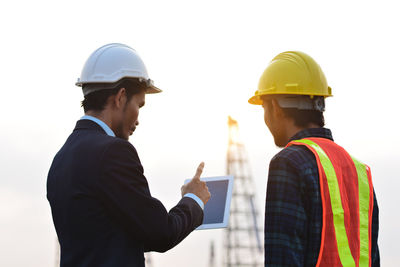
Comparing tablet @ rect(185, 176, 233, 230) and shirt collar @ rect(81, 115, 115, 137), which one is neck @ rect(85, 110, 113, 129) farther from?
tablet @ rect(185, 176, 233, 230)

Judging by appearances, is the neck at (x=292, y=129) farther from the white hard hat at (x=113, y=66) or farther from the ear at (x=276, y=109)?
the white hard hat at (x=113, y=66)

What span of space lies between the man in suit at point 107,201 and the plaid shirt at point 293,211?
0.60m

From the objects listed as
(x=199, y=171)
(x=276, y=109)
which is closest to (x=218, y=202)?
(x=199, y=171)

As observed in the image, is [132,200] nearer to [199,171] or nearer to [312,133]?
[199,171]

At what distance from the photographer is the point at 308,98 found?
15.8ft

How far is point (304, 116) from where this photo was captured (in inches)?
183

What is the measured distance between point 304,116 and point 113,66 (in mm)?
1379

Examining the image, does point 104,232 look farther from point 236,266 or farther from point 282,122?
point 236,266

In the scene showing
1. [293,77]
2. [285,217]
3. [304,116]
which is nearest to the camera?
[285,217]

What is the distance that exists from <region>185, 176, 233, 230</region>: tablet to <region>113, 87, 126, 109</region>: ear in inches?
33.2

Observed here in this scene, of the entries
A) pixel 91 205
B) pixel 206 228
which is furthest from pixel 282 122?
pixel 91 205

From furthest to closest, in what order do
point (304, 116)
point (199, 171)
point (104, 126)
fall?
point (199, 171)
point (304, 116)
point (104, 126)

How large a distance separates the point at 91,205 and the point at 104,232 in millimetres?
185

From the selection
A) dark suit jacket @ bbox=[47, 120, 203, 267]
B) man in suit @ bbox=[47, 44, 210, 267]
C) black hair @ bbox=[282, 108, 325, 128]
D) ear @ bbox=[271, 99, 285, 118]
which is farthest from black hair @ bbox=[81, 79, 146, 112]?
black hair @ bbox=[282, 108, 325, 128]
